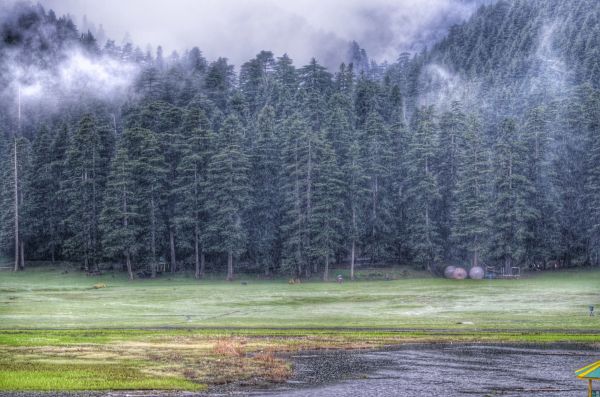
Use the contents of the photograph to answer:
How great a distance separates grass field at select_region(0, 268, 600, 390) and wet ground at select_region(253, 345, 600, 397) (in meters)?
2.65

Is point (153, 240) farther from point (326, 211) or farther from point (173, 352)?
point (173, 352)

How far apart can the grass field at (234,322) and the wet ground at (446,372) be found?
2.65 metres

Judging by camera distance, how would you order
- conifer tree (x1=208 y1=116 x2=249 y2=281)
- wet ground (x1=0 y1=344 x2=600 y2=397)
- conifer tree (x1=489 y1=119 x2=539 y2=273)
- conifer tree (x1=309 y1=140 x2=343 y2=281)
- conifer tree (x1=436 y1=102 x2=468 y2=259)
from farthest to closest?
conifer tree (x1=436 y1=102 x2=468 y2=259) < conifer tree (x1=208 y1=116 x2=249 y2=281) < conifer tree (x1=489 y1=119 x2=539 y2=273) < conifer tree (x1=309 y1=140 x2=343 y2=281) < wet ground (x1=0 y1=344 x2=600 y2=397)

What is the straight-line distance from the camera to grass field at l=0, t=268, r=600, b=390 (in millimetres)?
34969

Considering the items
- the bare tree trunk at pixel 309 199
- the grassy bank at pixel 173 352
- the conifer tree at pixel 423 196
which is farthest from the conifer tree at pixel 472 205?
the grassy bank at pixel 173 352

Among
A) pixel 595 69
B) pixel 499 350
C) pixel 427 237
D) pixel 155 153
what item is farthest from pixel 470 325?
pixel 595 69

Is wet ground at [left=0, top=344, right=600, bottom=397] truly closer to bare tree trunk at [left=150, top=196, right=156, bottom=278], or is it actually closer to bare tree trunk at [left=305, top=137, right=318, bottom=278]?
bare tree trunk at [left=305, top=137, right=318, bottom=278]

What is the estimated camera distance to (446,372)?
115ft

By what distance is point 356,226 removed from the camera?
10269 centimetres

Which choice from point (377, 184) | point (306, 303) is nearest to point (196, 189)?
point (377, 184)

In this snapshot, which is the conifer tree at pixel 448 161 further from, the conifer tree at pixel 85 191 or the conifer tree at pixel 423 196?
the conifer tree at pixel 85 191

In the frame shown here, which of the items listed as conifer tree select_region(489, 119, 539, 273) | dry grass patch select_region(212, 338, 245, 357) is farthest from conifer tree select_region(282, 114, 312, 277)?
dry grass patch select_region(212, 338, 245, 357)

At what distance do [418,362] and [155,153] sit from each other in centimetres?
7564

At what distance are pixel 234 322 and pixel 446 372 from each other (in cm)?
2372
